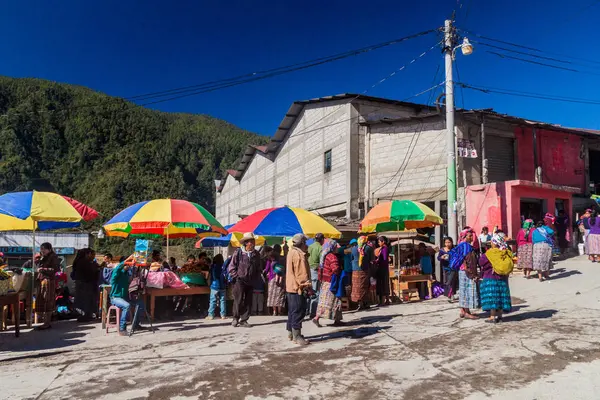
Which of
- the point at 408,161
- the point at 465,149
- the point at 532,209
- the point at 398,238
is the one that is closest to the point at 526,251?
the point at 398,238

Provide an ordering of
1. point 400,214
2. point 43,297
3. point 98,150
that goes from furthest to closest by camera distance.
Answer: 1. point 98,150
2. point 400,214
3. point 43,297

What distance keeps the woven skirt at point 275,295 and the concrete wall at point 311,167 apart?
971 centimetres

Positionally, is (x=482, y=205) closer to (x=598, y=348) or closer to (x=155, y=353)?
(x=598, y=348)

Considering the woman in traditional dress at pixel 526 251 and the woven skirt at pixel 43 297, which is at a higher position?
the woman in traditional dress at pixel 526 251

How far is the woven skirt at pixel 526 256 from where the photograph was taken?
12.7 meters

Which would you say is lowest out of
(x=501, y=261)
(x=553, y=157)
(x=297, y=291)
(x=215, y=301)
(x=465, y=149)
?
(x=215, y=301)

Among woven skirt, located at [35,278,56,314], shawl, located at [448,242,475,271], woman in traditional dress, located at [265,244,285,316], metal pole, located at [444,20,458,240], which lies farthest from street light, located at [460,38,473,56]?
woven skirt, located at [35,278,56,314]

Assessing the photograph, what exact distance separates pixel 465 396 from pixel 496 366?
123cm

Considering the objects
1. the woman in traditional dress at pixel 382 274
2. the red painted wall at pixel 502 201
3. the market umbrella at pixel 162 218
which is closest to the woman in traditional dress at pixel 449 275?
the woman in traditional dress at pixel 382 274

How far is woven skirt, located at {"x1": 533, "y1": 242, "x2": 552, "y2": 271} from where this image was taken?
39.4 ft

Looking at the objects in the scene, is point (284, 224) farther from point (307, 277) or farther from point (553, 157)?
point (553, 157)

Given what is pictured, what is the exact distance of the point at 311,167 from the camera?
2384 cm

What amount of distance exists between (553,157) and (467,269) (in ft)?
48.6

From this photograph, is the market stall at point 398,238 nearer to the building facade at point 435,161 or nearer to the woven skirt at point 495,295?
the woven skirt at point 495,295
